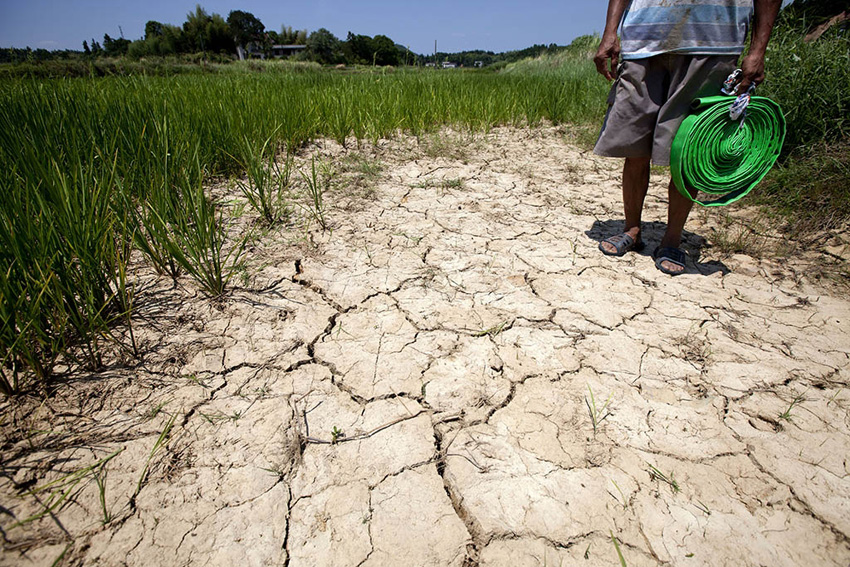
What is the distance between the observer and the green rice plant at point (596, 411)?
120 centimetres

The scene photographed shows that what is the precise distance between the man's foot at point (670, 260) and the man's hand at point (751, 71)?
0.70 metres

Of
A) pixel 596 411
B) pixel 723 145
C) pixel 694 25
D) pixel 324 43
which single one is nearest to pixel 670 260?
pixel 723 145

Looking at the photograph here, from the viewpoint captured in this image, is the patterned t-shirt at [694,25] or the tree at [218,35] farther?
the tree at [218,35]

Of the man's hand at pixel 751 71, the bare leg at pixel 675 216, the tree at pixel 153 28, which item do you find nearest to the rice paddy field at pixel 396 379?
the bare leg at pixel 675 216

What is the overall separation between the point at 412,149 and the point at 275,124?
1.12 metres

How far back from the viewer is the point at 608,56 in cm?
185

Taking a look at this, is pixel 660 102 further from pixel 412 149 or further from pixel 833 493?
pixel 412 149

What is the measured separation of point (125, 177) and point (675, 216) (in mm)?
2320

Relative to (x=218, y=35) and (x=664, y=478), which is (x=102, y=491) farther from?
(x=218, y=35)

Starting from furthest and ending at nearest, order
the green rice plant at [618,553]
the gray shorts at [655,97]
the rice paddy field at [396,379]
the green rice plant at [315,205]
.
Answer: the green rice plant at [315,205]
the gray shorts at [655,97]
the rice paddy field at [396,379]
the green rice plant at [618,553]

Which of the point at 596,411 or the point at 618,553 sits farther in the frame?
the point at 596,411

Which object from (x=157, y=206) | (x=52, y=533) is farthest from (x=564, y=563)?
(x=157, y=206)

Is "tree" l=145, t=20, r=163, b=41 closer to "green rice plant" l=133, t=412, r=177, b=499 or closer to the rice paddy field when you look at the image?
the rice paddy field

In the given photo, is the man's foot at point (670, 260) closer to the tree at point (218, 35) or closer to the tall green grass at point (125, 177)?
the tall green grass at point (125, 177)
